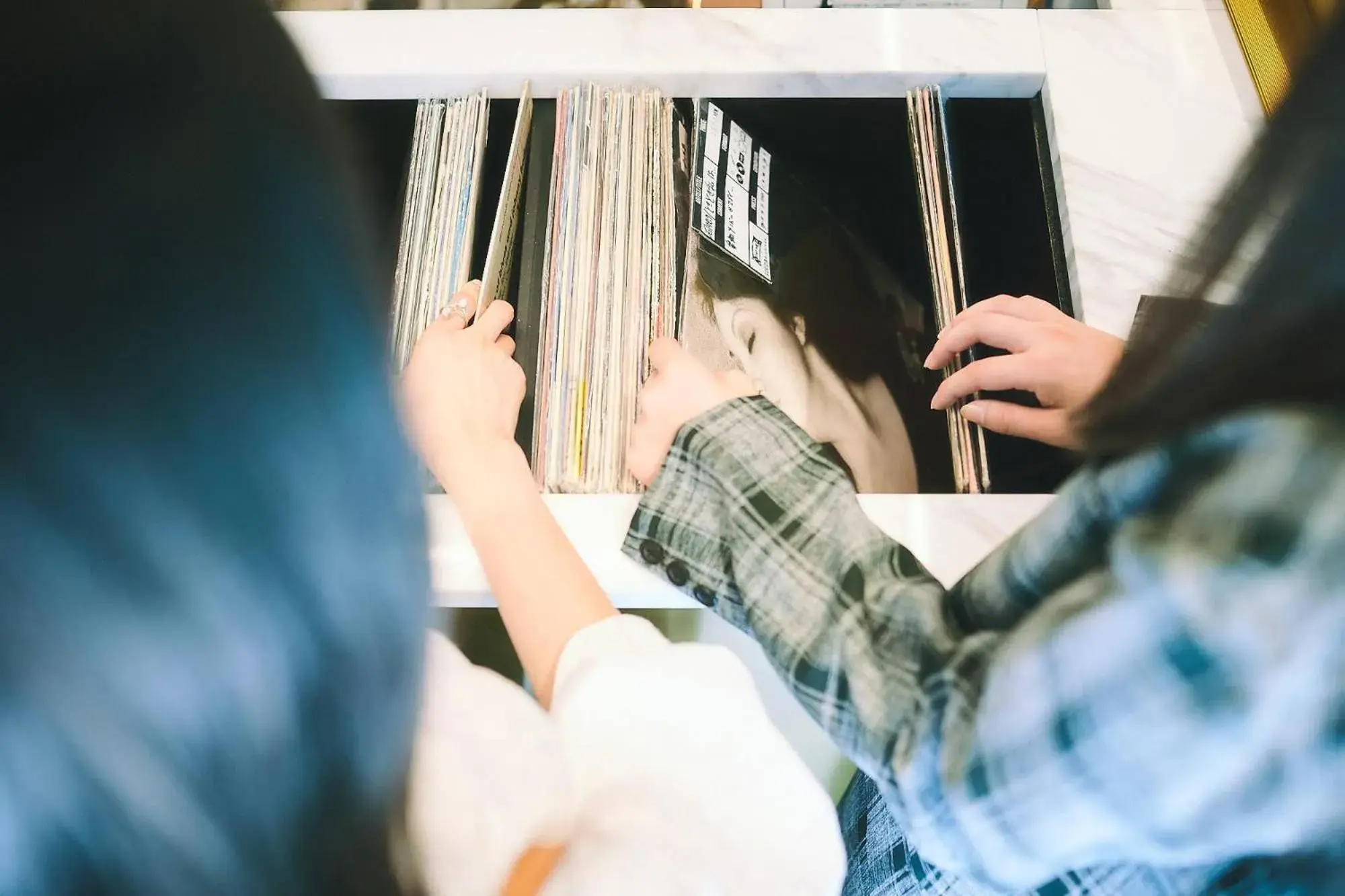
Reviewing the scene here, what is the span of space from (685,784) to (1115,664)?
309mm

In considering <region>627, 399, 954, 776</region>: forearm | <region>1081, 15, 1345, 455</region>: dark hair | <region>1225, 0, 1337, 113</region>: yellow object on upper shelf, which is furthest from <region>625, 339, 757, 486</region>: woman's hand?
<region>1225, 0, 1337, 113</region>: yellow object on upper shelf

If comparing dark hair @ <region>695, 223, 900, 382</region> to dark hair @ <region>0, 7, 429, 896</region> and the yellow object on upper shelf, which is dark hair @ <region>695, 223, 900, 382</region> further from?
dark hair @ <region>0, 7, 429, 896</region>

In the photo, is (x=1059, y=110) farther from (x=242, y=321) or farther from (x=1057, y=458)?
(x=242, y=321)

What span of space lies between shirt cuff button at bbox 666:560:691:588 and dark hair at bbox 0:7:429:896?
40cm

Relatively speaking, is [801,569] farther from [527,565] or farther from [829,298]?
[829,298]

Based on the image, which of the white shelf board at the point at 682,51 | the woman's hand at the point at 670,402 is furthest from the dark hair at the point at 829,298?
the white shelf board at the point at 682,51

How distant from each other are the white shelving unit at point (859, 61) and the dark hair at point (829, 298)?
8.8 inches

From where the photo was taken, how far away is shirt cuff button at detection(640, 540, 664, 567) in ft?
2.43

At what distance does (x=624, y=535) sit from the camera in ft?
2.57

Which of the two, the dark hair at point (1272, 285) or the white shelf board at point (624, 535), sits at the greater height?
the dark hair at point (1272, 285)

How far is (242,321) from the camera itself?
0.28 meters

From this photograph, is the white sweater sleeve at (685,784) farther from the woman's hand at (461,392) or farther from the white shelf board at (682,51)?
the white shelf board at (682,51)

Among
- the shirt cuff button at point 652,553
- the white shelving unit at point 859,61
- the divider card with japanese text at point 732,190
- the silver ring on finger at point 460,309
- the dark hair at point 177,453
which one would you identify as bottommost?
the shirt cuff button at point 652,553

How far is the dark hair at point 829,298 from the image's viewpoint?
2.92 ft
